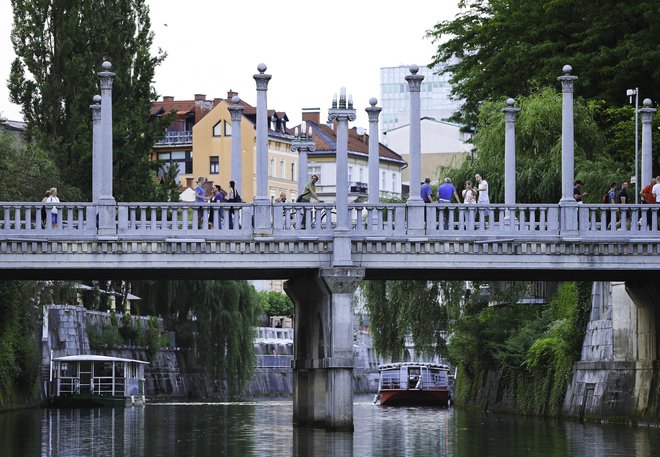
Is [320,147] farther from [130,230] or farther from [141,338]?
[130,230]

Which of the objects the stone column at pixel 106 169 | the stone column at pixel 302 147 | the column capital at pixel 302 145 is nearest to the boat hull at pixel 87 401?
the stone column at pixel 302 147

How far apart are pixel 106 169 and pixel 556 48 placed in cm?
3197

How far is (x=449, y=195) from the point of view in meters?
44.6

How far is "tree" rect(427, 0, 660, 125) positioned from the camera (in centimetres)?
6538

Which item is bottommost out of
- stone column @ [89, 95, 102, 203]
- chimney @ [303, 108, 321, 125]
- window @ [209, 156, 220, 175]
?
stone column @ [89, 95, 102, 203]

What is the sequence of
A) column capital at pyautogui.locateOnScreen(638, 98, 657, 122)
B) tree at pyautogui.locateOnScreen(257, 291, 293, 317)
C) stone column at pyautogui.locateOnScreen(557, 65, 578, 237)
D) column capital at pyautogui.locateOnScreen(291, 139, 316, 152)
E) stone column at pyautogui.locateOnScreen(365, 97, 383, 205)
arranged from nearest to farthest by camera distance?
stone column at pyautogui.locateOnScreen(557, 65, 578, 237) < stone column at pyautogui.locateOnScreen(365, 97, 383, 205) < column capital at pyautogui.locateOnScreen(638, 98, 657, 122) < column capital at pyautogui.locateOnScreen(291, 139, 316, 152) < tree at pyautogui.locateOnScreen(257, 291, 293, 317)

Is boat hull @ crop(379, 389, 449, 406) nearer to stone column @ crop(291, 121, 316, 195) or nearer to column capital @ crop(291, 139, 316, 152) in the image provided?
stone column @ crop(291, 121, 316, 195)

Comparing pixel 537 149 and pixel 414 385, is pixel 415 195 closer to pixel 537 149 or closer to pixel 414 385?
pixel 537 149

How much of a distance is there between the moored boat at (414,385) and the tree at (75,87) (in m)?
15.3

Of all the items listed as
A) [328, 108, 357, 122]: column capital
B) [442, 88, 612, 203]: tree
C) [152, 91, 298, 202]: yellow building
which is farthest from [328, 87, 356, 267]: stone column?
[152, 91, 298, 202]: yellow building

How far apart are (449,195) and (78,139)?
26.7m

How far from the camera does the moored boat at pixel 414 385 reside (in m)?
76.4

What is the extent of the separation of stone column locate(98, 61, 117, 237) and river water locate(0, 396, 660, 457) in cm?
517

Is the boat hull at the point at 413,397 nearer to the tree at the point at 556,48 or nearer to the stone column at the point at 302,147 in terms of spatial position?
the tree at the point at 556,48
